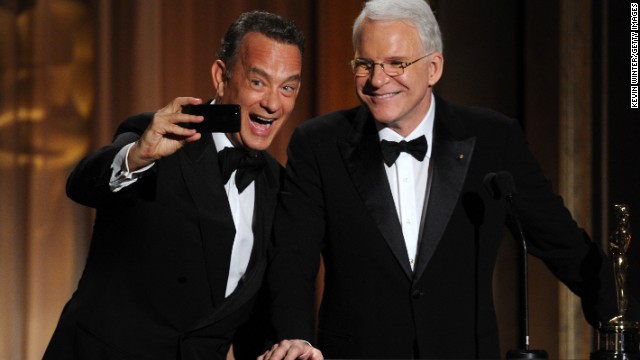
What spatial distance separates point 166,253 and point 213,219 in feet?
0.47

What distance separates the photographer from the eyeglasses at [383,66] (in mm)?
2441

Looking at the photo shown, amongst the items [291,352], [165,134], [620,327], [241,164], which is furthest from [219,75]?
[620,327]

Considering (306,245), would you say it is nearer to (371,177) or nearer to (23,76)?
A: (371,177)

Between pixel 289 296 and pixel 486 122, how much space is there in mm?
697

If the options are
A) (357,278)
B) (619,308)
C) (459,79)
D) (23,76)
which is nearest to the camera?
(619,308)

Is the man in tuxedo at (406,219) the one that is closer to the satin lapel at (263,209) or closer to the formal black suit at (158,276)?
the satin lapel at (263,209)

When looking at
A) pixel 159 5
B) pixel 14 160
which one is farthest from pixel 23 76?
pixel 159 5

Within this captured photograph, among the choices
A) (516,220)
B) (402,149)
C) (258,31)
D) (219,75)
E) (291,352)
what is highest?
(258,31)

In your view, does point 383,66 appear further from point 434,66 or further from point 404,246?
point 404,246

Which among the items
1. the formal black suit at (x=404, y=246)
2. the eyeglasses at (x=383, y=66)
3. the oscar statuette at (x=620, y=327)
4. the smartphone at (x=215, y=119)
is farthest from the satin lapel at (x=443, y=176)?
the smartphone at (x=215, y=119)

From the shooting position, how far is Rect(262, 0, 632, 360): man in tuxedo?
2363 mm

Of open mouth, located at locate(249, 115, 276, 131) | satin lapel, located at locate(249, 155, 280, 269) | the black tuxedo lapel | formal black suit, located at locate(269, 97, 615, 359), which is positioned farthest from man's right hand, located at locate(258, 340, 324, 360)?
open mouth, located at locate(249, 115, 276, 131)

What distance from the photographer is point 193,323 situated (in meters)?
2.40

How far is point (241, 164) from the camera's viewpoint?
99.6 inches
